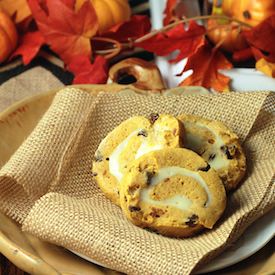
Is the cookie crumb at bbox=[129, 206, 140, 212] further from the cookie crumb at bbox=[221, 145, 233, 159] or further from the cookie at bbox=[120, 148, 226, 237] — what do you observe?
the cookie crumb at bbox=[221, 145, 233, 159]

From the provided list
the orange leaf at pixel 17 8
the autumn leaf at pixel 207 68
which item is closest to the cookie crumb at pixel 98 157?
the autumn leaf at pixel 207 68

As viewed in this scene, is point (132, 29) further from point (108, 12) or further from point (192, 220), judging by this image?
point (192, 220)

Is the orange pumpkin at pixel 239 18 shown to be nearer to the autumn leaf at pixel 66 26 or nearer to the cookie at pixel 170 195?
the autumn leaf at pixel 66 26

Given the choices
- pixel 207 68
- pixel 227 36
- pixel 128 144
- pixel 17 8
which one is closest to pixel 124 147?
pixel 128 144

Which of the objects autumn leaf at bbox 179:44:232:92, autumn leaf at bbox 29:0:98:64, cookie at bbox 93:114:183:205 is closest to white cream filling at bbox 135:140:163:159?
cookie at bbox 93:114:183:205

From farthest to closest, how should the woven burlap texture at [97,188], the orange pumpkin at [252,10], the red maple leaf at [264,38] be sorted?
1. the orange pumpkin at [252,10]
2. the red maple leaf at [264,38]
3. the woven burlap texture at [97,188]

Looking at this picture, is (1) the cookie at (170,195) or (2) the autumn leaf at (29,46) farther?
(2) the autumn leaf at (29,46)

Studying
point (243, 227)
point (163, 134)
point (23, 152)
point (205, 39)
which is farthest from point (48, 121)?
point (205, 39)

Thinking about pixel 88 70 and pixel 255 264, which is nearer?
pixel 255 264
